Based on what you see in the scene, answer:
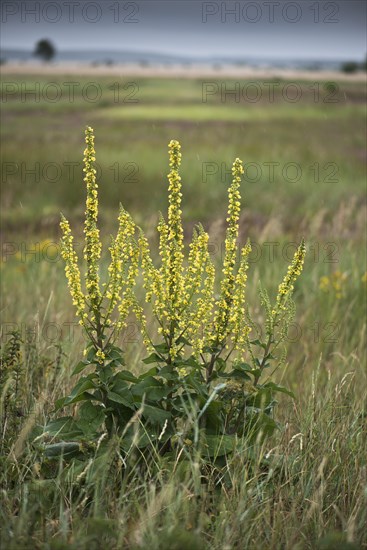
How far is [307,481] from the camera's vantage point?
111 inches

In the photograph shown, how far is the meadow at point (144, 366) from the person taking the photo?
2.39 metres

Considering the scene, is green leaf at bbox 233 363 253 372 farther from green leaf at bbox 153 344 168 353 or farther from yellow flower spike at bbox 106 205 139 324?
yellow flower spike at bbox 106 205 139 324

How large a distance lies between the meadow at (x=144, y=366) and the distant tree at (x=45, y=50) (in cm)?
7168

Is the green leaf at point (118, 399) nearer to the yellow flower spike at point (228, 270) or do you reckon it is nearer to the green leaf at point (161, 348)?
the green leaf at point (161, 348)

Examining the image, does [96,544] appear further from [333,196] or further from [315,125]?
[315,125]

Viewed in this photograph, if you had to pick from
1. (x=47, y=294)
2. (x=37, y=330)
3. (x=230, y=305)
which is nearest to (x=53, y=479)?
(x=230, y=305)

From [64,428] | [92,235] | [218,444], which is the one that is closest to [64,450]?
[64,428]

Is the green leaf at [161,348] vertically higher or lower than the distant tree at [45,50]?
lower

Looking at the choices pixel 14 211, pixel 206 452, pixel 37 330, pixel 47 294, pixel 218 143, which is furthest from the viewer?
pixel 218 143

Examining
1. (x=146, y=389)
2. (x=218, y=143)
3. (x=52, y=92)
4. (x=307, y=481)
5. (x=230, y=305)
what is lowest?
(x=307, y=481)

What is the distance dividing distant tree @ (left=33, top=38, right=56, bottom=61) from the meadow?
235 feet

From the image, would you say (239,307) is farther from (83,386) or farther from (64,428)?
(64,428)

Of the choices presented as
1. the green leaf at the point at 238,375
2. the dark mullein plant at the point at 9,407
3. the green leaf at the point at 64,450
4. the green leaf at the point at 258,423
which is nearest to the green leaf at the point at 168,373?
the green leaf at the point at 238,375

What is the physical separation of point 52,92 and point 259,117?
83.3ft
